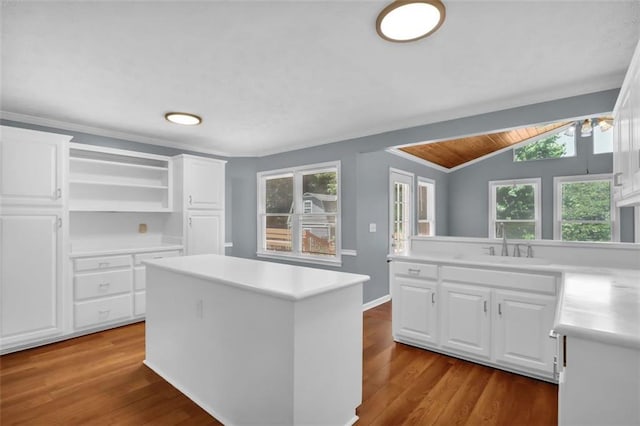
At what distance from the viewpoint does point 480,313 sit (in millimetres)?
2670

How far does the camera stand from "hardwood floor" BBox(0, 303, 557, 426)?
6.54 ft

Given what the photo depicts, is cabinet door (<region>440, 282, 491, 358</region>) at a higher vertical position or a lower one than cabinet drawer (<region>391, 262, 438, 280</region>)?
lower

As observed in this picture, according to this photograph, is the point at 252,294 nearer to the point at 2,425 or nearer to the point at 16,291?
the point at 2,425

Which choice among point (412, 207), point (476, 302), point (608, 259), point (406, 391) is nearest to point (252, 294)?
point (406, 391)

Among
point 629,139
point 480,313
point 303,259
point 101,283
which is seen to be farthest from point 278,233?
point 629,139

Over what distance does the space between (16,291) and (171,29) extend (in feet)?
9.40

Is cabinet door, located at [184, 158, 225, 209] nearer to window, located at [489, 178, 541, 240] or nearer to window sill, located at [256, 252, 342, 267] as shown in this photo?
window sill, located at [256, 252, 342, 267]

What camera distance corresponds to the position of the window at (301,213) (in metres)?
4.68

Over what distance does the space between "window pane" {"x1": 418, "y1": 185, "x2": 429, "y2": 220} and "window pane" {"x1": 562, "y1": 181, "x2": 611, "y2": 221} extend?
253cm

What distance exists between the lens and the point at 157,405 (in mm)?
2125

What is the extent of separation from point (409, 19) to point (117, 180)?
398 cm

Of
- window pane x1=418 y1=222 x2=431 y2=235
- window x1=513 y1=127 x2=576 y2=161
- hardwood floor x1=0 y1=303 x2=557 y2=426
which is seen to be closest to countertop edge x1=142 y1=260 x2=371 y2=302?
hardwood floor x1=0 y1=303 x2=557 y2=426

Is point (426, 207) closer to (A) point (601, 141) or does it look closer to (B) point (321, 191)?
(B) point (321, 191)

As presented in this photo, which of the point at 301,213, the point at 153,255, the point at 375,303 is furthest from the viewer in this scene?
the point at 301,213
